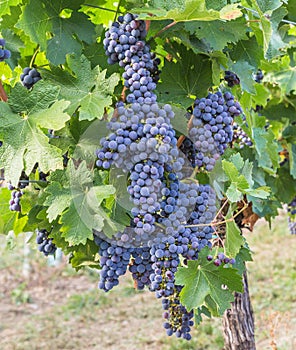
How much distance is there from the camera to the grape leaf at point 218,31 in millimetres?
1517

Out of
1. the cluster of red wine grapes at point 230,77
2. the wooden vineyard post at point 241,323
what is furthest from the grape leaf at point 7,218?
the wooden vineyard post at point 241,323

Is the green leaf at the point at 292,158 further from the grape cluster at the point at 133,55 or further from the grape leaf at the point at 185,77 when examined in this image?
the grape cluster at the point at 133,55

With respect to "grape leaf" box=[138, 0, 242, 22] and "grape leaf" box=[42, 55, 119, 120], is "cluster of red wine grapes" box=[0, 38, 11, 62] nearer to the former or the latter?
"grape leaf" box=[42, 55, 119, 120]

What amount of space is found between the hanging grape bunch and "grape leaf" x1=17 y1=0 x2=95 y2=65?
0.16m

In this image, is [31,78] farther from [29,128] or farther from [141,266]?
[141,266]

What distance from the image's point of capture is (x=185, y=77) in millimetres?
1668

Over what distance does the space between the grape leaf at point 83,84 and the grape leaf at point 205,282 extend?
48cm

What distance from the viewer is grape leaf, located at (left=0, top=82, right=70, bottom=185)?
1.36 metres

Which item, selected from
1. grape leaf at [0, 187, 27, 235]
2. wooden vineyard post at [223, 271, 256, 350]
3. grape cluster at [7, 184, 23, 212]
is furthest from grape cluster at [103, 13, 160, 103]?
wooden vineyard post at [223, 271, 256, 350]

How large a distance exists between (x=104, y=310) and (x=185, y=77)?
453cm

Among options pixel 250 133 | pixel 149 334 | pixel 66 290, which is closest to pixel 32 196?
pixel 250 133

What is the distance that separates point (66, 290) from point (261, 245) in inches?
101

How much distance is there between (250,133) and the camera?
84.0 inches

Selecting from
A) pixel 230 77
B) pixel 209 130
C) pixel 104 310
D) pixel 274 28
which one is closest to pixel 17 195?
pixel 209 130
